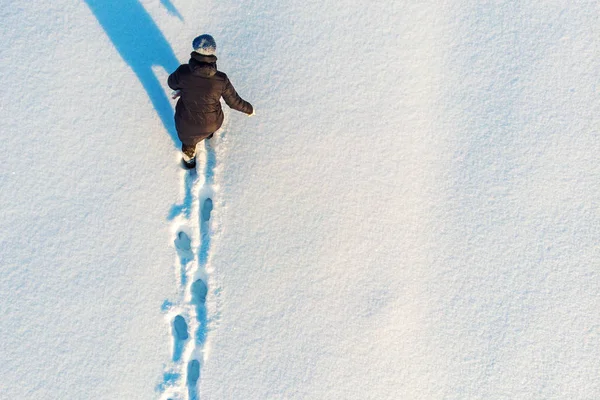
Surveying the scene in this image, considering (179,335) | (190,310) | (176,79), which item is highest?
(176,79)

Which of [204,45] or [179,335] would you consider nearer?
[204,45]

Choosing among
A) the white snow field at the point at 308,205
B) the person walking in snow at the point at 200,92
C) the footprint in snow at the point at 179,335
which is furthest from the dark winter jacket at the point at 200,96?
the footprint in snow at the point at 179,335

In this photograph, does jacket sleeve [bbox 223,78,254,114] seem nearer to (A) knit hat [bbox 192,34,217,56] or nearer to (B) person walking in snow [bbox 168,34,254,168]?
(B) person walking in snow [bbox 168,34,254,168]

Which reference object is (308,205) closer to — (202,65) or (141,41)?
(202,65)

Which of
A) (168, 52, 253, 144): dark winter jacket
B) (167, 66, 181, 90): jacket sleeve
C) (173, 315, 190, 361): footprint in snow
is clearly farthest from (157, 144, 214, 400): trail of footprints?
(167, 66, 181, 90): jacket sleeve

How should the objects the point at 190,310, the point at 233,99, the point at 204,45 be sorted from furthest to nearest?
the point at 190,310
the point at 233,99
the point at 204,45

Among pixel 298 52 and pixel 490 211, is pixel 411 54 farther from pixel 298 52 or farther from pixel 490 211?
pixel 490 211

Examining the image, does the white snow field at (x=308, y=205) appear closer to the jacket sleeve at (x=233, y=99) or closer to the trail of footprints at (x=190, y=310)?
the trail of footprints at (x=190, y=310)

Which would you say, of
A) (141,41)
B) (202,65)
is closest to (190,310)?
(202,65)
